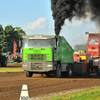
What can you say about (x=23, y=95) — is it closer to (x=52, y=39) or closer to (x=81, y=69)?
(x=52, y=39)

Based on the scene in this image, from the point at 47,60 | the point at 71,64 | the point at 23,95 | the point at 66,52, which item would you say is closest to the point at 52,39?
the point at 47,60

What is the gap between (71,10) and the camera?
25250mm

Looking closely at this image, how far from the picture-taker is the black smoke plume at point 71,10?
971 inches

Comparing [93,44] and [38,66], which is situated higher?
[93,44]

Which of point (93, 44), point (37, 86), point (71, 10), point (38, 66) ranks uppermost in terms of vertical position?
point (71, 10)

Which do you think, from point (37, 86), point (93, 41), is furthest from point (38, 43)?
point (93, 41)

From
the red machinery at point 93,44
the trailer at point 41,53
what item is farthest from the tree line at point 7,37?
the trailer at point 41,53

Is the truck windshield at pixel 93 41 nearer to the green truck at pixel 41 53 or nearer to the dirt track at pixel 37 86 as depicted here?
the green truck at pixel 41 53

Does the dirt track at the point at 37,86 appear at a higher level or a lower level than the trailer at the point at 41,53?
lower

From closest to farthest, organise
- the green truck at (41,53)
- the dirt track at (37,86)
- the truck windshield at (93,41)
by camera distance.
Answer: the dirt track at (37,86), the green truck at (41,53), the truck windshield at (93,41)

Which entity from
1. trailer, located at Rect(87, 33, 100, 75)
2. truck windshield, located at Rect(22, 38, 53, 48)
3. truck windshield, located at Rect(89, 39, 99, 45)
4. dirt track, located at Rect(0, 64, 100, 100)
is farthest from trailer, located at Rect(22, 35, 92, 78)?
truck windshield, located at Rect(89, 39, 99, 45)

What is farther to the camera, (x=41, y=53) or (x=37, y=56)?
(x=37, y=56)

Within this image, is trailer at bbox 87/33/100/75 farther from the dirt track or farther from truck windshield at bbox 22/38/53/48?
the dirt track

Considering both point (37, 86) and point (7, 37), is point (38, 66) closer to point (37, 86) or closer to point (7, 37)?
point (37, 86)
